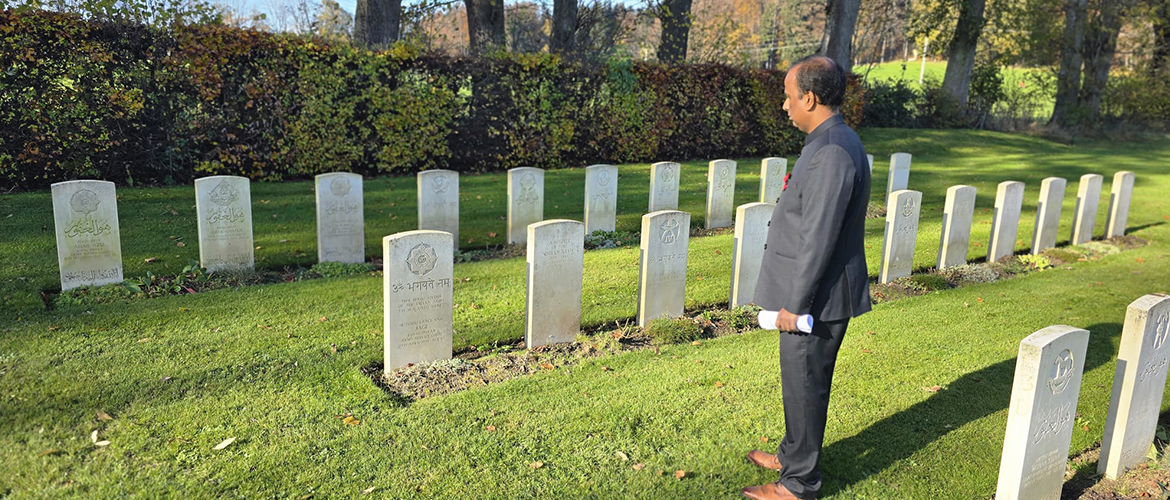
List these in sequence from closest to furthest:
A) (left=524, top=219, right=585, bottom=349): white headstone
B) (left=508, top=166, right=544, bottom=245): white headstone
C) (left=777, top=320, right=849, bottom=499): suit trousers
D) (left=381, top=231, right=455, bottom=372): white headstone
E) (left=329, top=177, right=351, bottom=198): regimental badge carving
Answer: (left=777, top=320, right=849, bottom=499): suit trousers → (left=381, top=231, right=455, bottom=372): white headstone → (left=524, top=219, right=585, bottom=349): white headstone → (left=329, top=177, right=351, bottom=198): regimental badge carving → (left=508, top=166, right=544, bottom=245): white headstone

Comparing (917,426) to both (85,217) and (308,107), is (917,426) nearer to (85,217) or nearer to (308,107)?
(85,217)

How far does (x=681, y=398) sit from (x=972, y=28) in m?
23.2

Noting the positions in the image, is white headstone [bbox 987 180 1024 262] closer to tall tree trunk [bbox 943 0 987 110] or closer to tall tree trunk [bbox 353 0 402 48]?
tall tree trunk [bbox 353 0 402 48]

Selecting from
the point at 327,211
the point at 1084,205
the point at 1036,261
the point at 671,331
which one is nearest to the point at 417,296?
the point at 671,331

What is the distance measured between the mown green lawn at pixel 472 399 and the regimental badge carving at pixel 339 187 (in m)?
0.90

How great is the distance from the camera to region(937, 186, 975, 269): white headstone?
8172mm

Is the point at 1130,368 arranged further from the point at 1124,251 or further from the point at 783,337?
the point at 1124,251

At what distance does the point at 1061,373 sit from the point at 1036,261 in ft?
21.1

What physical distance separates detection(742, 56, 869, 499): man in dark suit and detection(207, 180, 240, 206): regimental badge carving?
555cm

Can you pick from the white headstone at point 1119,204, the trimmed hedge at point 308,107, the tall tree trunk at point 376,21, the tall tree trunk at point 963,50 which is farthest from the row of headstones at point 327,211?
A: the tall tree trunk at point 963,50

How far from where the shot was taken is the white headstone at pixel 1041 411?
10.6 feet

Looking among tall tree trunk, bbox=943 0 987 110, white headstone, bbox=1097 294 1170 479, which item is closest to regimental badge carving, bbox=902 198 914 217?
white headstone, bbox=1097 294 1170 479

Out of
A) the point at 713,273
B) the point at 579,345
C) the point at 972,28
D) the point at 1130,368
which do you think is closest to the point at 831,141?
the point at 1130,368

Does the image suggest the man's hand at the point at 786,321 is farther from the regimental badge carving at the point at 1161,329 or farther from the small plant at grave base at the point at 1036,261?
the small plant at grave base at the point at 1036,261
